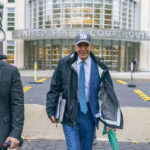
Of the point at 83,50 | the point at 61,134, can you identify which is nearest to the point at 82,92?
the point at 83,50

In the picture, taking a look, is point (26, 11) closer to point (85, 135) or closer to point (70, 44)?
point (70, 44)

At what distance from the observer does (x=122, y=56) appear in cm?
3231

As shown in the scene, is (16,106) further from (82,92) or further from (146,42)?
(146,42)

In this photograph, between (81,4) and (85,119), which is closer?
(85,119)

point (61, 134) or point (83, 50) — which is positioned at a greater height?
point (83, 50)

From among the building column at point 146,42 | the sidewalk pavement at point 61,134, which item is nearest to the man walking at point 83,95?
the sidewalk pavement at point 61,134

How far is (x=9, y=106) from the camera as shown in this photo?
227 centimetres

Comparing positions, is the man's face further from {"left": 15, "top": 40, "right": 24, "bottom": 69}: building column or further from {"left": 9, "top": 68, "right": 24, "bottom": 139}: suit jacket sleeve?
{"left": 15, "top": 40, "right": 24, "bottom": 69}: building column

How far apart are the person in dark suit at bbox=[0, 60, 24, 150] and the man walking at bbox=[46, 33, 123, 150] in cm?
95

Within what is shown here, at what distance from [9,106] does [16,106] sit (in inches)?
2.9

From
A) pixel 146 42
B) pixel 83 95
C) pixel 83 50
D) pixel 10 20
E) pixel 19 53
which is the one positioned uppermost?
pixel 10 20

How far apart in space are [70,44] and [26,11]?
8.85m

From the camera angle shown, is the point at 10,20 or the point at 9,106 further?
the point at 10,20

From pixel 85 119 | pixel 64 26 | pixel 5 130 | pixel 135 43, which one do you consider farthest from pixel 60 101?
pixel 135 43
